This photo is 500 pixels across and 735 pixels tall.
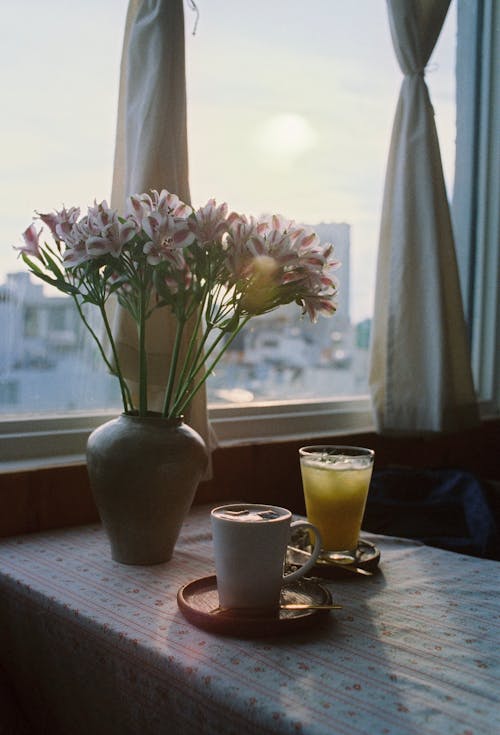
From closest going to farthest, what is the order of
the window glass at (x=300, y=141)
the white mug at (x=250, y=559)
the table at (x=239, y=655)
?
1. the table at (x=239, y=655)
2. the white mug at (x=250, y=559)
3. the window glass at (x=300, y=141)

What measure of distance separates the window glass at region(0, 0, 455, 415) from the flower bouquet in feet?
1.20

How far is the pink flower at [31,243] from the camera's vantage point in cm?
94

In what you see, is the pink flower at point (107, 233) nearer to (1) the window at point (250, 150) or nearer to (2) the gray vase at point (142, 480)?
(2) the gray vase at point (142, 480)

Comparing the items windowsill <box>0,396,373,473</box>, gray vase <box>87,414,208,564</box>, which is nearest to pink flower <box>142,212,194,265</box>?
gray vase <box>87,414,208,564</box>

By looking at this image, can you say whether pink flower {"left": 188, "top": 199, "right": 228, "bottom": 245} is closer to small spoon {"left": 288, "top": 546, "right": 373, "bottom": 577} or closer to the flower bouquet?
the flower bouquet

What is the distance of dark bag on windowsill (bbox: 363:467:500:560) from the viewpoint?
4.18 feet

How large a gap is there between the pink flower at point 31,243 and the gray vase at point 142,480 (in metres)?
0.25

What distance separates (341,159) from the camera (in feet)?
6.41

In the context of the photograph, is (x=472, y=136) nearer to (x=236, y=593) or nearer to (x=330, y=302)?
(x=330, y=302)

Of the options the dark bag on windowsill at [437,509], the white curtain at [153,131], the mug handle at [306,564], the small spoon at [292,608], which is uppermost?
the white curtain at [153,131]

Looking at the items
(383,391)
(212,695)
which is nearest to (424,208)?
(383,391)

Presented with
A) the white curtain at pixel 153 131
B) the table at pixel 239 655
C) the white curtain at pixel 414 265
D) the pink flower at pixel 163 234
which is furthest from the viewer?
the white curtain at pixel 414 265

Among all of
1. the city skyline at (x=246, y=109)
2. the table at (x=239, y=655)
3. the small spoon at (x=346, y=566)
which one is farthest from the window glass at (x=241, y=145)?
the small spoon at (x=346, y=566)

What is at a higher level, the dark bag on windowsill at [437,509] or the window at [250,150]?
the window at [250,150]
